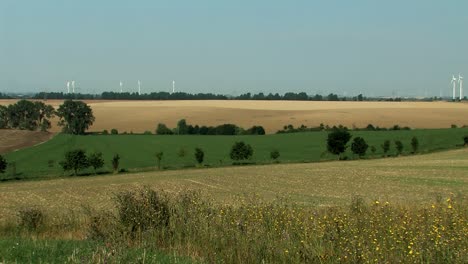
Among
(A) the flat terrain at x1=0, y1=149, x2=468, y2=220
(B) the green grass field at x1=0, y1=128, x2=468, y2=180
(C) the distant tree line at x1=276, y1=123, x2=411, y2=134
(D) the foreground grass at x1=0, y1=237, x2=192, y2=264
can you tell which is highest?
(D) the foreground grass at x1=0, y1=237, x2=192, y2=264

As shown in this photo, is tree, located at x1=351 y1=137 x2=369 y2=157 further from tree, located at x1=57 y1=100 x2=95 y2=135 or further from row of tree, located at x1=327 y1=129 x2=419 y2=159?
tree, located at x1=57 y1=100 x2=95 y2=135

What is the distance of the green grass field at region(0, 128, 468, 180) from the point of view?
6856 centimetres

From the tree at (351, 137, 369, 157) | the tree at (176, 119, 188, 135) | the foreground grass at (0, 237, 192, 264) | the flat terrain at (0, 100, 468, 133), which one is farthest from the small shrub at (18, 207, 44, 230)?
the tree at (176, 119, 188, 135)

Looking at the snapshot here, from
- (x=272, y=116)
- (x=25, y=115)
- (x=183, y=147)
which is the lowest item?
(x=183, y=147)

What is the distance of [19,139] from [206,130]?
35581mm

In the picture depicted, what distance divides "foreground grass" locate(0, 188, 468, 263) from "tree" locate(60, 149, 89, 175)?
158 feet

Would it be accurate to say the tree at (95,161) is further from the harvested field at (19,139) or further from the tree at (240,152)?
the harvested field at (19,139)

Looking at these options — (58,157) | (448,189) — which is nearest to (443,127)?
(58,157)

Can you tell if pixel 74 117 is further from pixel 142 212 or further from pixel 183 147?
pixel 142 212

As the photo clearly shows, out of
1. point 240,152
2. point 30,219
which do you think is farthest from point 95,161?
point 30,219

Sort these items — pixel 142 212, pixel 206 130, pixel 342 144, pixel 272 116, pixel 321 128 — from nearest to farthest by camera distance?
pixel 142 212
pixel 342 144
pixel 321 128
pixel 206 130
pixel 272 116

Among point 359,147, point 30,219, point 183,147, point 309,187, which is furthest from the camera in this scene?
point 183,147

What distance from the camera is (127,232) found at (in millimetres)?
11188

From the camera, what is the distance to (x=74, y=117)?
113 meters
